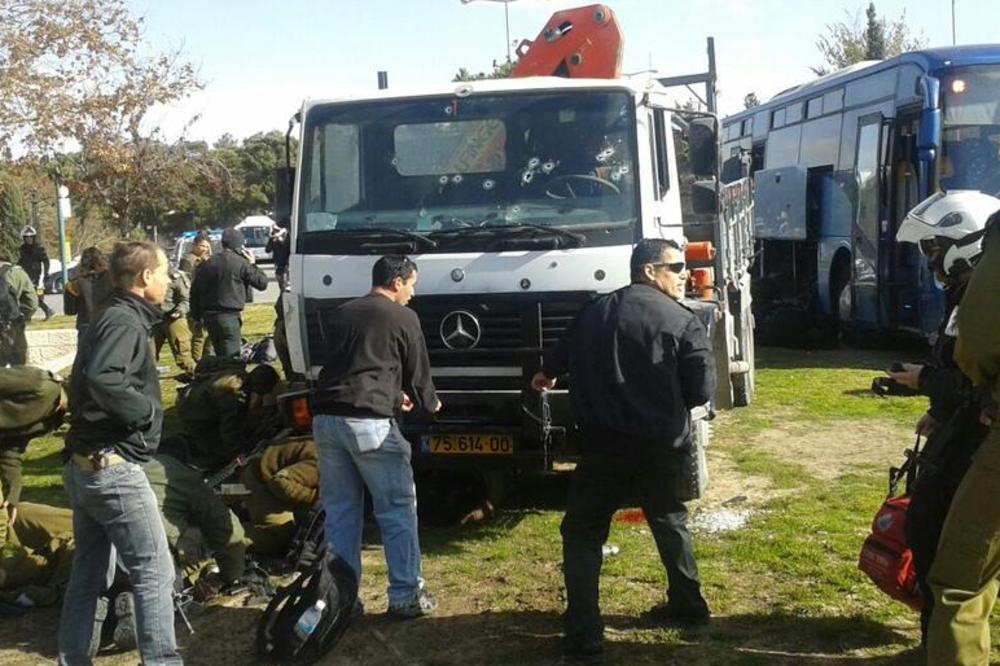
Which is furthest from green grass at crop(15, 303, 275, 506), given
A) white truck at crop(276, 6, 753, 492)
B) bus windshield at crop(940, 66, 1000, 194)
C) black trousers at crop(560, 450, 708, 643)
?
bus windshield at crop(940, 66, 1000, 194)

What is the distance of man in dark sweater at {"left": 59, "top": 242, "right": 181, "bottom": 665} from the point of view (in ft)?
15.2

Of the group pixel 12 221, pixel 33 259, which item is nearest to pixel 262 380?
pixel 33 259

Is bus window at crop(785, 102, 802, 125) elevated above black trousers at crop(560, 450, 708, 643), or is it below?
above

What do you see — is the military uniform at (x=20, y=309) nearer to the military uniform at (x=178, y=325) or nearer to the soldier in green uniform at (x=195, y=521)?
the military uniform at (x=178, y=325)

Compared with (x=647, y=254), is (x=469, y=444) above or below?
below

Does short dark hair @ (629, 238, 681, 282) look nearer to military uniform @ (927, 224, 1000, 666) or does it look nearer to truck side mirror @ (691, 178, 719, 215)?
military uniform @ (927, 224, 1000, 666)

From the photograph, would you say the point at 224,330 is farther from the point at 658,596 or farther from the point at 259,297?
the point at 259,297

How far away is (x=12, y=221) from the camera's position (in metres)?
38.1

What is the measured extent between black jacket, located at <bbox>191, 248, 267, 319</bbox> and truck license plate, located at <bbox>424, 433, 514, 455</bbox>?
5742 millimetres

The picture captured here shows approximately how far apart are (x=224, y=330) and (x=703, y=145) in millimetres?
6328

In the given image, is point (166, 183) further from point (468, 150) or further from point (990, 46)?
point (468, 150)

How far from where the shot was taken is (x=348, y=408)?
18.7 ft

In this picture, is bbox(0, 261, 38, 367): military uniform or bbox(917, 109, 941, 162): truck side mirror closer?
bbox(0, 261, 38, 367): military uniform

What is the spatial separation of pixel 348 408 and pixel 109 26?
739 inches
